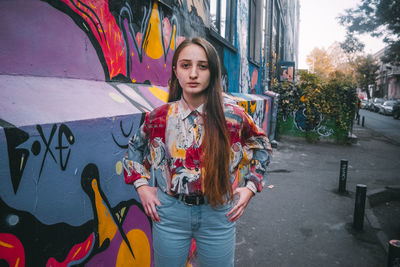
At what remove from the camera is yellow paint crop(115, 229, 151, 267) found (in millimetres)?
1809

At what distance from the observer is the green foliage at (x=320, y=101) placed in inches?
420

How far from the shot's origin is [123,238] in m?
1.84

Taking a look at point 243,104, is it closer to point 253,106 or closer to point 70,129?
point 253,106

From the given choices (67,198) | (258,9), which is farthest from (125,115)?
(258,9)

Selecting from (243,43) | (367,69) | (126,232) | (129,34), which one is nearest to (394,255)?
(126,232)

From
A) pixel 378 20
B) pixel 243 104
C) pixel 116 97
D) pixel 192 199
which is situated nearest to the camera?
pixel 192 199

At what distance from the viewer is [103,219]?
1639mm

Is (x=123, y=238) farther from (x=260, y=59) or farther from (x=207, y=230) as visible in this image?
(x=260, y=59)

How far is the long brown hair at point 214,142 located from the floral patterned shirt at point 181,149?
47 millimetres

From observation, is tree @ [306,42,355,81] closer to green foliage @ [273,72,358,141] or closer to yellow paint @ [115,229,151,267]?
green foliage @ [273,72,358,141]

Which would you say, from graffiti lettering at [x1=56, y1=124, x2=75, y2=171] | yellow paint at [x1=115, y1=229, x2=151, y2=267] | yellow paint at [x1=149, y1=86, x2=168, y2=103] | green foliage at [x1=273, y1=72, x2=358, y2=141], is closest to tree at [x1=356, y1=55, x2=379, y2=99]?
green foliage at [x1=273, y1=72, x2=358, y2=141]

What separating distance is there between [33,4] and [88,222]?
47.6 inches

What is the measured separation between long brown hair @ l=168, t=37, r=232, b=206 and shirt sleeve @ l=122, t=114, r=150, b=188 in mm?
349

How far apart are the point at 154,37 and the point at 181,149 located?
1592 mm
